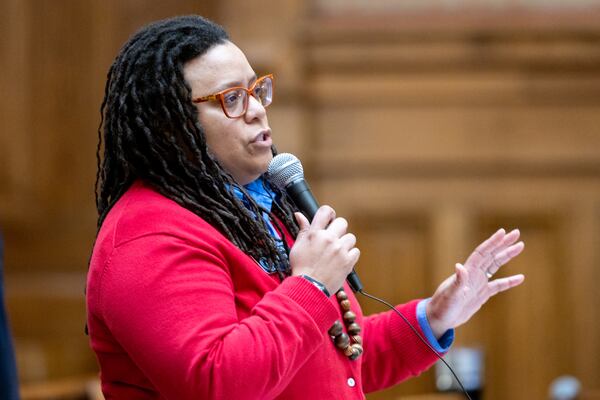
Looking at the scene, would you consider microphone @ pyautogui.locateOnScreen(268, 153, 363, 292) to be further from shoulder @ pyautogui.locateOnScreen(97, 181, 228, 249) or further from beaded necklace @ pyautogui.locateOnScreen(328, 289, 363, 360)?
shoulder @ pyautogui.locateOnScreen(97, 181, 228, 249)

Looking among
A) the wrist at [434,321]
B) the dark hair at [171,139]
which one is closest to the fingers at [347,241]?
the dark hair at [171,139]

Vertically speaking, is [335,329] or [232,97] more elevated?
[232,97]

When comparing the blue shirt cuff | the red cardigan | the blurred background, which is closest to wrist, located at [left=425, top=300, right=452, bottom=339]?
the blue shirt cuff

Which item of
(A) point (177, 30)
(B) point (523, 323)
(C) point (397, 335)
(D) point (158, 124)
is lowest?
(B) point (523, 323)

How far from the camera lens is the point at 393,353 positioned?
63.4 inches

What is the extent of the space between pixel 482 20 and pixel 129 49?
2.29m

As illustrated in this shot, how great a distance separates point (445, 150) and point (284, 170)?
2079 millimetres

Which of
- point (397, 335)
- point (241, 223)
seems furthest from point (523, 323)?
point (241, 223)

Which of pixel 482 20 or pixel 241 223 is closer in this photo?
pixel 241 223

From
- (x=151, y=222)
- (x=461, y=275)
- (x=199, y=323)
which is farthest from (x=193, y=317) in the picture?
(x=461, y=275)

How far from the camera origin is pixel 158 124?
1.33 metres

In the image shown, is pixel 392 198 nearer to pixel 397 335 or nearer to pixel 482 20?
pixel 482 20

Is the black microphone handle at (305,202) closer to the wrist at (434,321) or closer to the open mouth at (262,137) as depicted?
the open mouth at (262,137)

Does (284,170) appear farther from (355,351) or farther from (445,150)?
(445,150)
